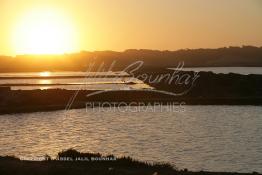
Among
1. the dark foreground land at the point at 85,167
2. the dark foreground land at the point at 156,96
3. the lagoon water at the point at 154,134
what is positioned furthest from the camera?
the dark foreground land at the point at 156,96

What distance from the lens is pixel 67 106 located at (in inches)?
2835

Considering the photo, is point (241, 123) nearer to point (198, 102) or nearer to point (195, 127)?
point (195, 127)

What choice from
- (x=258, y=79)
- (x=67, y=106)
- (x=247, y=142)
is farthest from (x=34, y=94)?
(x=247, y=142)

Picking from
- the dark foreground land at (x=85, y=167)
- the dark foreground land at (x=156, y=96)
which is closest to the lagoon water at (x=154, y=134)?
Answer: the dark foreground land at (x=156, y=96)

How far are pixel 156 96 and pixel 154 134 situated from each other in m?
34.0

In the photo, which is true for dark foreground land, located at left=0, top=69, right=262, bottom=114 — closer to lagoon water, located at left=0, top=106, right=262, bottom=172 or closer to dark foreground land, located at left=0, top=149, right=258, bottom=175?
lagoon water, located at left=0, top=106, right=262, bottom=172

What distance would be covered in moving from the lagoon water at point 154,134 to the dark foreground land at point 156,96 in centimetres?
490

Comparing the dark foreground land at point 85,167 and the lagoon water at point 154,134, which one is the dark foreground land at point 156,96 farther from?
the dark foreground land at point 85,167

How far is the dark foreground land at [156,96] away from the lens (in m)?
72.8

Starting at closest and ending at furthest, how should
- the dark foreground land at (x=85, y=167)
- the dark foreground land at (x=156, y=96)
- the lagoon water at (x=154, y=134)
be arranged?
the dark foreground land at (x=85, y=167) < the lagoon water at (x=154, y=134) < the dark foreground land at (x=156, y=96)

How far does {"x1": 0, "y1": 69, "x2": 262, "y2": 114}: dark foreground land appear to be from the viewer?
72812 millimetres

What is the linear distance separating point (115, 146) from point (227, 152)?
8.44 meters

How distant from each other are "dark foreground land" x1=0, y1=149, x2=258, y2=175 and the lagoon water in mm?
5008

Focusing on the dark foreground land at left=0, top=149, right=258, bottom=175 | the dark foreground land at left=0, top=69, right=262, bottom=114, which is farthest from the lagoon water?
the dark foreground land at left=0, top=149, right=258, bottom=175
